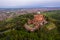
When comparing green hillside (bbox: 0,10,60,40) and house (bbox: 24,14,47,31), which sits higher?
house (bbox: 24,14,47,31)

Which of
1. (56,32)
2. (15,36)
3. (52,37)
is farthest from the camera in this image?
(56,32)

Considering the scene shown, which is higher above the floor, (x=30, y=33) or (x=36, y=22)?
(x=36, y=22)

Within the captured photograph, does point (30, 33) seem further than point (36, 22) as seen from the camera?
No

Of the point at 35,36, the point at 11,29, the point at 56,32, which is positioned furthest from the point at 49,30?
the point at 11,29

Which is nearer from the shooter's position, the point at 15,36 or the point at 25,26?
the point at 15,36

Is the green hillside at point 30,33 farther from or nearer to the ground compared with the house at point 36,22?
nearer to the ground

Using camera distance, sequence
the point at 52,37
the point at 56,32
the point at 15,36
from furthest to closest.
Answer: the point at 56,32 → the point at 52,37 → the point at 15,36

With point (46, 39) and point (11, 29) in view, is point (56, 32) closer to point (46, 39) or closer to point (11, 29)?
point (46, 39)

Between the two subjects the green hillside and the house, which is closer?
the green hillside

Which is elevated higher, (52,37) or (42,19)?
(42,19)

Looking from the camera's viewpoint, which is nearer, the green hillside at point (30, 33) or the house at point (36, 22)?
the green hillside at point (30, 33)
